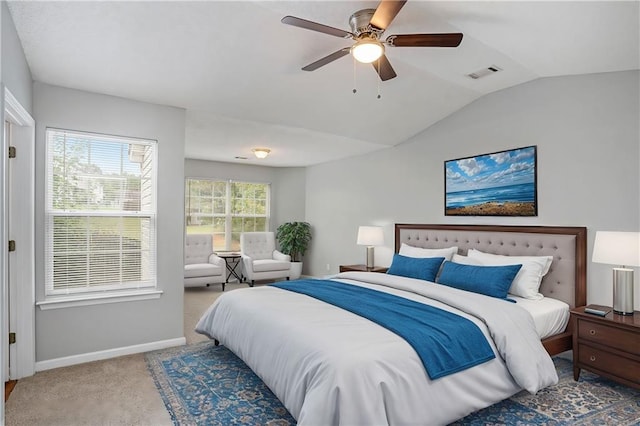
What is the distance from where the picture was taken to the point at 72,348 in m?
3.23

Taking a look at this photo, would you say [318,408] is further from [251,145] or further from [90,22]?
[251,145]

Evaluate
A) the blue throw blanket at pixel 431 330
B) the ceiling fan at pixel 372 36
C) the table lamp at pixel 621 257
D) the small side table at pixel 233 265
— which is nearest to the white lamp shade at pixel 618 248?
the table lamp at pixel 621 257

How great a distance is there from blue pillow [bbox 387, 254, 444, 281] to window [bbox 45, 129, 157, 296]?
265 centimetres

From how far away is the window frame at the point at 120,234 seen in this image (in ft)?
10.4

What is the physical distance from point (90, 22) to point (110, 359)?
109 inches

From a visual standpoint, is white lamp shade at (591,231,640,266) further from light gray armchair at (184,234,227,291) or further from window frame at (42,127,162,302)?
light gray armchair at (184,234,227,291)

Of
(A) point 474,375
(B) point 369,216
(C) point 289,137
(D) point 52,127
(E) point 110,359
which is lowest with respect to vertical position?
(E) point 110,359

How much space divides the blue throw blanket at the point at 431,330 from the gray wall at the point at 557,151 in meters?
1.74

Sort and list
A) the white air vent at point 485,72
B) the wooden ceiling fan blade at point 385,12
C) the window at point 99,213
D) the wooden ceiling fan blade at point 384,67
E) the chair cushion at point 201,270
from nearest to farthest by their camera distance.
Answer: the wooden ceiling fan blade at point 385,12 < the wooden ceiling fan blade at point 384,67 < the window at point 99,213 < the white air vent at point 485,72 < the chair cushion at point 201,270

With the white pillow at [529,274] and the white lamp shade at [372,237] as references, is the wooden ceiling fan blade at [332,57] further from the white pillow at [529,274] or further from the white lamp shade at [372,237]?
the white lamp shade at [372,237]

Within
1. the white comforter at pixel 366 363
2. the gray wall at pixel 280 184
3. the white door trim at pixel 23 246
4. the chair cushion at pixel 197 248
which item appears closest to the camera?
the white comforter at pixel 366 363

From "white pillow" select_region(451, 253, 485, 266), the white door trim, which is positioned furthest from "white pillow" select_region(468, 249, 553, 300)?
the white door trim

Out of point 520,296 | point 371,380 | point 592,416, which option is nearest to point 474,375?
point 371,380

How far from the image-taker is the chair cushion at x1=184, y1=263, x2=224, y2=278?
5.95m
